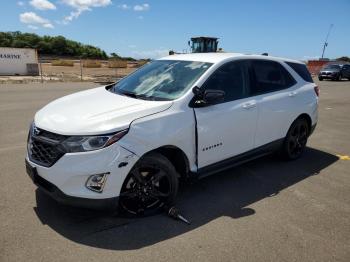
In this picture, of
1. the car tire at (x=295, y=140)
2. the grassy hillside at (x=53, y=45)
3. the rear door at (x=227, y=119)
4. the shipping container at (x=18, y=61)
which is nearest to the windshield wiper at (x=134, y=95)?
the rear door at (x=227, y=119)

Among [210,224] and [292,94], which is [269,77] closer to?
[292,94]

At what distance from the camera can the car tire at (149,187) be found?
12.2 feet

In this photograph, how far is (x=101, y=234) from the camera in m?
3.58

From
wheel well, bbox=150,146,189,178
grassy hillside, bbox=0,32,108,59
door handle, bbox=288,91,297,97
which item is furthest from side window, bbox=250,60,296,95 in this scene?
grassy hillside, bbox=0,32,108,59

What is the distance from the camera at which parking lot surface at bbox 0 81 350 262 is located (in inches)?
131

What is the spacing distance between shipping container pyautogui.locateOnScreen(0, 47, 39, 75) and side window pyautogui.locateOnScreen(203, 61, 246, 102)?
951 inches

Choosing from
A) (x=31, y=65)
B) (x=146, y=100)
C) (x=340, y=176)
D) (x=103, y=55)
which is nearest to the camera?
(x=146, y=100)

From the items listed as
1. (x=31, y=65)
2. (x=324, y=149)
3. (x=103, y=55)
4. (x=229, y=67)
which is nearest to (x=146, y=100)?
(x=229, y=67)

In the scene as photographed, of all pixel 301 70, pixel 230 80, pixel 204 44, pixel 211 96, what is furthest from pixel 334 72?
pixel 211 96

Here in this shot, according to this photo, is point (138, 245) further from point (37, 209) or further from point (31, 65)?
point (31, 65)

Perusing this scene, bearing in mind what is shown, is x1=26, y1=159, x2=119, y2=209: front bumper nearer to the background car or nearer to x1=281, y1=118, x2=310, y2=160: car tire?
x1=281, y1=118, x2=310, y2=160: car tire

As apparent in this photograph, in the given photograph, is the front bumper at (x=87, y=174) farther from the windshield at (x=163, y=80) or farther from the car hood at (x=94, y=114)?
the windshield at (x=163, y=80)

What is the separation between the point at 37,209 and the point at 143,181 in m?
1.28

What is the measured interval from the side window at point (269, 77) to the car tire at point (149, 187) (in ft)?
6.08
